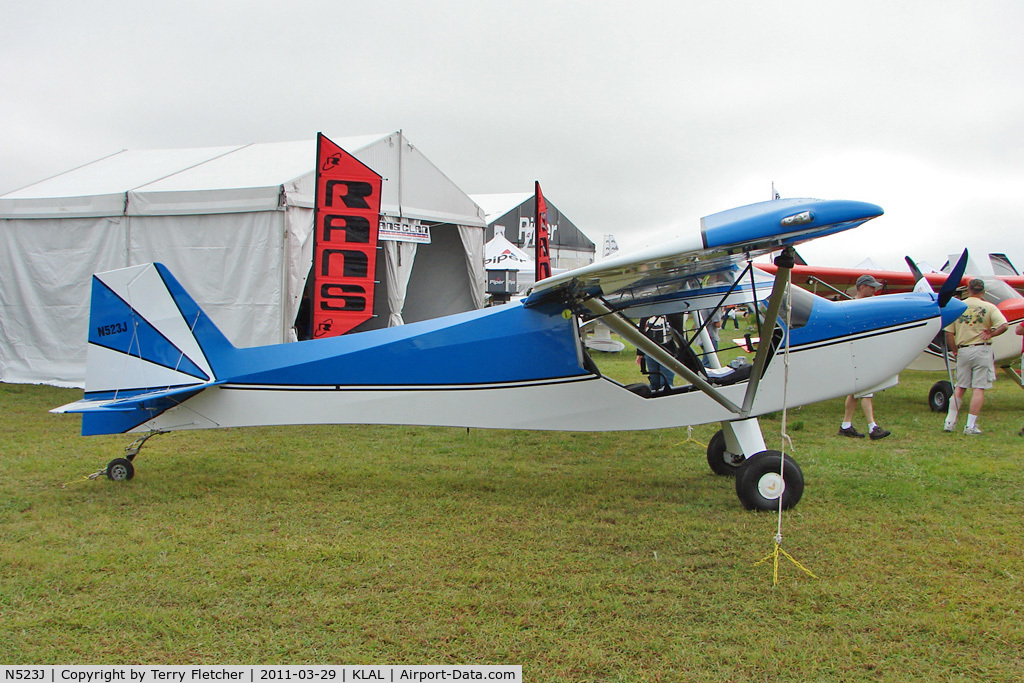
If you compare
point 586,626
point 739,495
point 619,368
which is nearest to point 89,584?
point 586,626

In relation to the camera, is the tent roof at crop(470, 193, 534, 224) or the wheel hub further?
the tent roof at crop(470, 193, 534, 224)

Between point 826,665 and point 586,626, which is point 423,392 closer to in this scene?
point 586,626

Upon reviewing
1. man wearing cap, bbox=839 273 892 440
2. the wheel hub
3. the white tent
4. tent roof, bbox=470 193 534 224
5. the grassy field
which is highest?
tent roof, bbox=470 193 534 224

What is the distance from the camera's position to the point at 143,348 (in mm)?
5340

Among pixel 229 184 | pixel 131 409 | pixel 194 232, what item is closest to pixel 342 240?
pixel 229 184

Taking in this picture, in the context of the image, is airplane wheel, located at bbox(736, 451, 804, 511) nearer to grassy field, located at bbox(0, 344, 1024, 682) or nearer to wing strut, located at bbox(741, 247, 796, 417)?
grassy field, located at bbox(0, 344, 1024, 682)

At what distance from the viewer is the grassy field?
298 cm

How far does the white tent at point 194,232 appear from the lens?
9.62m

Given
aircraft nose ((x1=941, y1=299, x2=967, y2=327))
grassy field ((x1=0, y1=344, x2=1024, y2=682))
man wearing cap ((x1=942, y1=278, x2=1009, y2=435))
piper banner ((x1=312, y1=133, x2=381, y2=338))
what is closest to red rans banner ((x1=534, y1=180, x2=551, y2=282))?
piper banner ((x1=312, y1=133, x2=381, y2=338))

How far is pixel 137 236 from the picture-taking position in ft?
34.7

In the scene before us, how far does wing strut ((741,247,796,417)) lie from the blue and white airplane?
2 cm

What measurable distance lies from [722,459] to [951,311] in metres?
2.17

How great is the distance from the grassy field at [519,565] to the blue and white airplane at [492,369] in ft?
2.13

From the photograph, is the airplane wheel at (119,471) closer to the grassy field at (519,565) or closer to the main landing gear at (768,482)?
the grassy field at (519,565)
